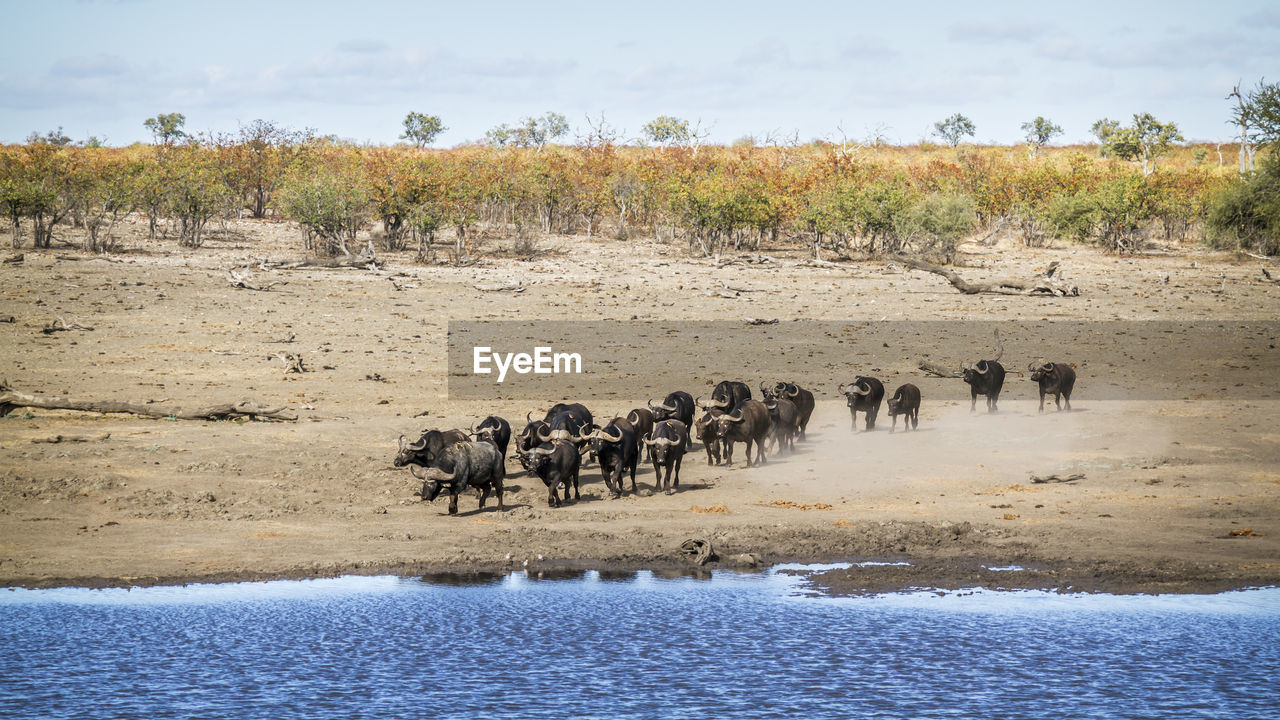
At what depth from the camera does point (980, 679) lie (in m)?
10.2

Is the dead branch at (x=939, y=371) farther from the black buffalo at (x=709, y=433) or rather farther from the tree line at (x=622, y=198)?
the tree line at (x=622, y=198)

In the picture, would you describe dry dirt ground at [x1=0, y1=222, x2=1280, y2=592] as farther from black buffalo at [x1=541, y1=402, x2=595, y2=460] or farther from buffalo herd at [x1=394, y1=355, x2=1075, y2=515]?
black buffalo at [x1=541, y1=402, x2=595, y2=460]

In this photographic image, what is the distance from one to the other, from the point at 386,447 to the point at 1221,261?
39775mm

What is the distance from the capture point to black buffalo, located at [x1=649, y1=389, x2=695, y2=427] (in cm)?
2038

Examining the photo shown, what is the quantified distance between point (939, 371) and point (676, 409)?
886 cm

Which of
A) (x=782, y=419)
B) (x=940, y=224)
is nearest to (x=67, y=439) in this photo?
(x=782, y=419)

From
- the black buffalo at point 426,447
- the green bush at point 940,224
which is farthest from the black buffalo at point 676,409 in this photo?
the green bush at point 940,224

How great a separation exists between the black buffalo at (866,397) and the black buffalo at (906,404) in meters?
0.35

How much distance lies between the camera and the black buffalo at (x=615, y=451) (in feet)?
57.2

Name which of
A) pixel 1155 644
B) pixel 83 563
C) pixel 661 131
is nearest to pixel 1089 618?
pixel 1155 644

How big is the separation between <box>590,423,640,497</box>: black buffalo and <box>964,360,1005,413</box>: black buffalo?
8.16m

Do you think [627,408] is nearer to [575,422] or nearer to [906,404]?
[575,422]

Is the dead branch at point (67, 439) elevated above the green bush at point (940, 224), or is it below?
below

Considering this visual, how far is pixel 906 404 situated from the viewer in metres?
21.6
